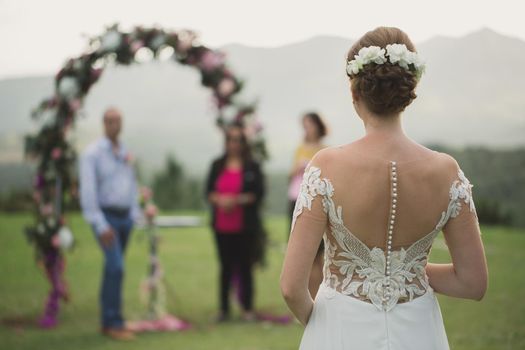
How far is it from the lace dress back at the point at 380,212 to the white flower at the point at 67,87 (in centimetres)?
553

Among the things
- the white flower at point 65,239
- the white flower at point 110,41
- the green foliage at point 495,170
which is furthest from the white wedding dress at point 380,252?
the green foliage at point 495,170

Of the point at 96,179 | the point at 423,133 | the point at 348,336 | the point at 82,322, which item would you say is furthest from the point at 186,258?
the point at 348,336

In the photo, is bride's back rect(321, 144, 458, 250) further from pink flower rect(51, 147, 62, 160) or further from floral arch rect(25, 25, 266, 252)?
pink flower rect(51, 147, 62, 160)

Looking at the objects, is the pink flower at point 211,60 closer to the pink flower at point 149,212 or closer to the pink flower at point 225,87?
the pink flower at point 225,87

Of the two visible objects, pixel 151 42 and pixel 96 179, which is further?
pixel 151 42

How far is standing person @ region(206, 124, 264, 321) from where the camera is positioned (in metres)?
7.04

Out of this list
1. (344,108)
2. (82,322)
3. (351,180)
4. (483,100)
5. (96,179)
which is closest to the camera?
(351,180)

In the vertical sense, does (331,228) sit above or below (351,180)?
below

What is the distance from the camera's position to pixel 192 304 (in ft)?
26.6

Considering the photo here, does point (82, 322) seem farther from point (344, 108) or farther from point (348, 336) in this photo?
point (344, 108)

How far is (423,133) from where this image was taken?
15461 mm

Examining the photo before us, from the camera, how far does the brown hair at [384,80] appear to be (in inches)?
85.0

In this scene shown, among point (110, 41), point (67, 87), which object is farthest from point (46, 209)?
point (110, 41)

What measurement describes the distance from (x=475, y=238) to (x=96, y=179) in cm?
458
